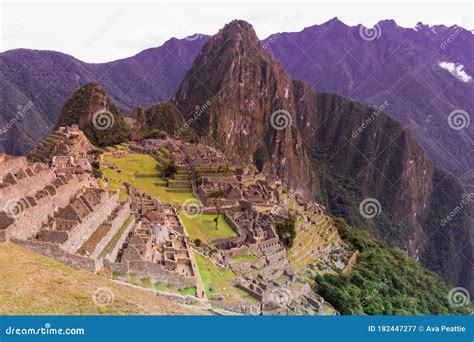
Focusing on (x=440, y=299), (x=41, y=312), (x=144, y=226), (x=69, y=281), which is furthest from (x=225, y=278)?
(x=440, y=299)

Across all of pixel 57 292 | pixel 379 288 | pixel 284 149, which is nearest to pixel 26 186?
pixel 57 292

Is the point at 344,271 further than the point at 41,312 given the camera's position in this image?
Yes

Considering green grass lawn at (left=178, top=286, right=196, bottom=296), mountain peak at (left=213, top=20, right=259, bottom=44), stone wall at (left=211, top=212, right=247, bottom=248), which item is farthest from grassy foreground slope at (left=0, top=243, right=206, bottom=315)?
mountain peak at (left=213, top=20, right=259, bottom=44)

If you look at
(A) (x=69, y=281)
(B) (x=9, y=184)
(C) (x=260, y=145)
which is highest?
(C) (x=260, y=145)

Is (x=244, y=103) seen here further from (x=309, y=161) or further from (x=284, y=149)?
(x=309, y=161)

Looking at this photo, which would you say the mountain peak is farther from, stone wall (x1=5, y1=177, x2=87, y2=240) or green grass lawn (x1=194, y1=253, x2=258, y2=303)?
stone wall (x1=5, y1=177, x2=87, y2=240)

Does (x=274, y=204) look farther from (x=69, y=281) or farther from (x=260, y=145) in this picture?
(x=260, y=145)

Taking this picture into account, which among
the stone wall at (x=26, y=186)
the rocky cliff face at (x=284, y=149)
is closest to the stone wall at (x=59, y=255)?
the stone wall at (x=26, y=186)
